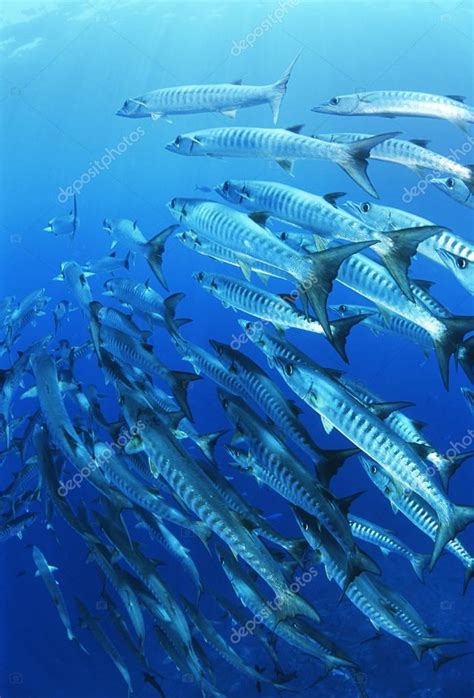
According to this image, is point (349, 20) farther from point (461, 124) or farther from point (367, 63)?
point (461, 124)

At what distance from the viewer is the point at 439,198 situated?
113ft

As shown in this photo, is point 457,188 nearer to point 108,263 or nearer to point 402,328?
point 402,328

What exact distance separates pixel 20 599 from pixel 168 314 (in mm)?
14479

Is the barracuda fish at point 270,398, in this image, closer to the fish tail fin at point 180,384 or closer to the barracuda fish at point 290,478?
the barracuda fish at point 290,478

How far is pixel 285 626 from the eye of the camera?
14.2 feet

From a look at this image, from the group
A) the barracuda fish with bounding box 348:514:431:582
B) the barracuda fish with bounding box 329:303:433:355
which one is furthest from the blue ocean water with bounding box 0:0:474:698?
the barracuda fish with bounding box 329:303:433:355

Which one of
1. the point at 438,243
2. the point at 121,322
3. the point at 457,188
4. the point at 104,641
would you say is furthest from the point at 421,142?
the point at 104,641

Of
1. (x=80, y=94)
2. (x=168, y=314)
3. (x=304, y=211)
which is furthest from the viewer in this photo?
(x=80, y=94)

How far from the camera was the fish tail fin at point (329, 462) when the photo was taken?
3810 millimetres

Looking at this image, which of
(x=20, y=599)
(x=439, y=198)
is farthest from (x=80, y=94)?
(x=20, y=599)

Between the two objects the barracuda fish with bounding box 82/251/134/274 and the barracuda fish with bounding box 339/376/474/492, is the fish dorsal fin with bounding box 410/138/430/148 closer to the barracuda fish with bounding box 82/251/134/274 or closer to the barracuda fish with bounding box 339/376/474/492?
the barracuda fish with bounding box 339/376/474/492

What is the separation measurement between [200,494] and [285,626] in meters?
1.54

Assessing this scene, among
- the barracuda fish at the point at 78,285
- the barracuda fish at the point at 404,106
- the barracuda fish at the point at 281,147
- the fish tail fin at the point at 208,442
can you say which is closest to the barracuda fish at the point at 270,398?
Answer: the fish tail fin at the point at 208,442

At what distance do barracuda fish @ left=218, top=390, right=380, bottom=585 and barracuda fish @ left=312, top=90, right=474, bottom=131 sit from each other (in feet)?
10.3
